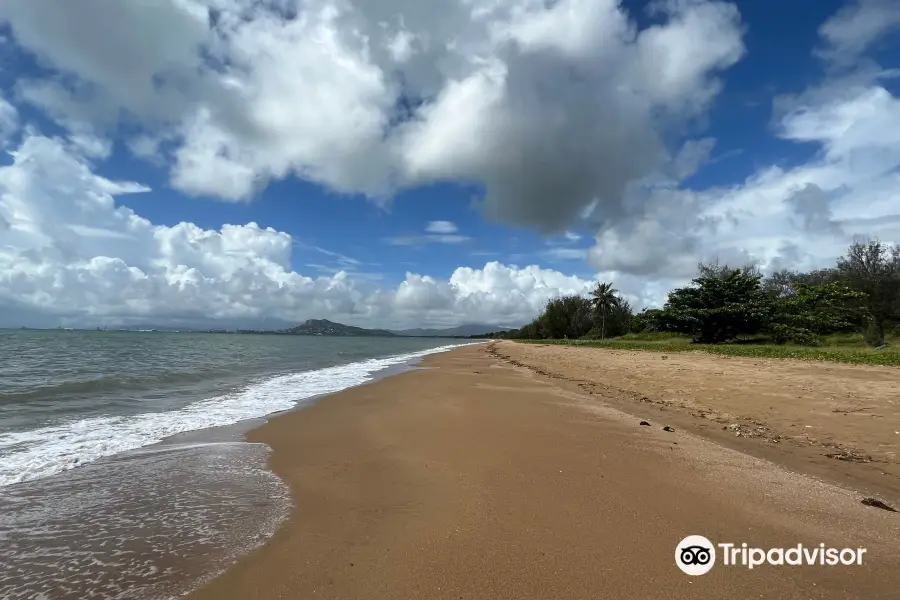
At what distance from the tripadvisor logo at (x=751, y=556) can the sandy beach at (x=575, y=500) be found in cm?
8

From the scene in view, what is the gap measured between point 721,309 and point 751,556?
4368cm

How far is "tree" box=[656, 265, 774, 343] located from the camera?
4025cm

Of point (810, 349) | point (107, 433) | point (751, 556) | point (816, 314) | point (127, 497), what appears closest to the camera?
point (751, 556)

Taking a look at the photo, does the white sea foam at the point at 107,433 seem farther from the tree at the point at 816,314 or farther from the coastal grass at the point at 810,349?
the tree at the point at 816,314

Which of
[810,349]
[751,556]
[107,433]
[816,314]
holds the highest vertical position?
[816,314]

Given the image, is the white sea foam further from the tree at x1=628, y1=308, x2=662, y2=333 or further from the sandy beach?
the tree at x1=628, y1=308, x2=662, y2=333

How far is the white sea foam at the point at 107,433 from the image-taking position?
21.9 feet

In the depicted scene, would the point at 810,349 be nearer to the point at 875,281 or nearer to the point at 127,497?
the point at 875,281

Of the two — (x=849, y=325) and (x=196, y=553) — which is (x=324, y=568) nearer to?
(x=196, y=553)

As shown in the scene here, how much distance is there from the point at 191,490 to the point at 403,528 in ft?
10.2

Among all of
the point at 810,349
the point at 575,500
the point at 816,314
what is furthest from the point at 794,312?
the point at 575,500

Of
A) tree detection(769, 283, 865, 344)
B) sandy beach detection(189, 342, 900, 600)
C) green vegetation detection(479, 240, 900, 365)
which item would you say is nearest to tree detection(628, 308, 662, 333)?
green vegetation detection(479, 240, 900, 365)

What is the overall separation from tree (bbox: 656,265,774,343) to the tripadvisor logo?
43.0m

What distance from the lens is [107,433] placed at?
345 inches
